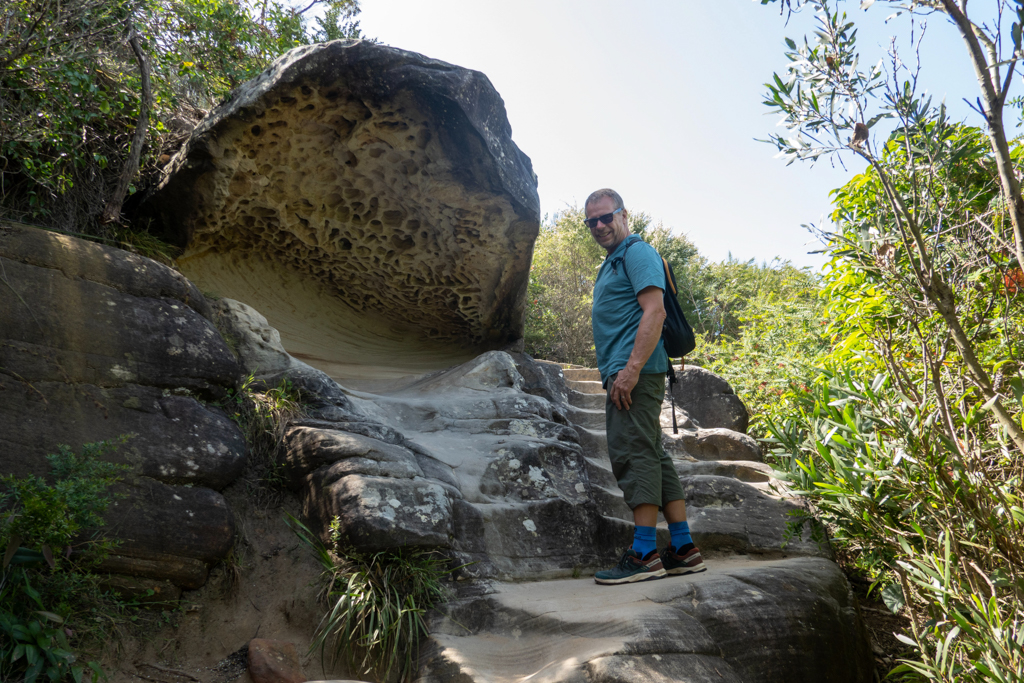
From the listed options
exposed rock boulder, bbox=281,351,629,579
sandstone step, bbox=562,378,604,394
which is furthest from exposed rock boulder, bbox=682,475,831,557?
sandstone step, bbox=562,378,604,394

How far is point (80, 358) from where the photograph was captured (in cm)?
300

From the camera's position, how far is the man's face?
10.9ft

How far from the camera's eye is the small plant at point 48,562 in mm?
2061

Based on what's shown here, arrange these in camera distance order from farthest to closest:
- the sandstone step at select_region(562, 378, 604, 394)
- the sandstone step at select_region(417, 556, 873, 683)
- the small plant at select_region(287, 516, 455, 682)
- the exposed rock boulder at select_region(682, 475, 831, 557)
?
the sandstone step at select_region(562, 378, 604, 394), the exposed rock boulder at select_region(682, 475, 831, 557), the small plant at select_region(287, 516, 455, 682), the sandstone step at select_region(417, 556, 873, 683)

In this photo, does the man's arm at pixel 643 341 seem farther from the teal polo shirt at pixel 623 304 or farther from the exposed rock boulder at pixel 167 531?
the exposed rock boulder at pixel 167 531

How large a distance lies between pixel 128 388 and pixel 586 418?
4.04m

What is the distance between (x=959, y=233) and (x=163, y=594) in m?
3.90

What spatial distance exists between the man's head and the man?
3 cm

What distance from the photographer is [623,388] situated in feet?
9.77

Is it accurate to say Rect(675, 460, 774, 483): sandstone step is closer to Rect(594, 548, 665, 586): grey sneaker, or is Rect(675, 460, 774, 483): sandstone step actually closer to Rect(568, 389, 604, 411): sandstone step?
Rect(568, 389, 604, 411): sandstone step

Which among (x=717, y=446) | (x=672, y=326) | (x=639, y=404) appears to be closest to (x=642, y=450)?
(x=639, y=404)

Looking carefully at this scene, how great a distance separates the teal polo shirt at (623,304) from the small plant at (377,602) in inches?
52.1

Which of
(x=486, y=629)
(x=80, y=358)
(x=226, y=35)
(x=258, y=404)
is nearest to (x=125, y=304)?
(x=80, y=358)

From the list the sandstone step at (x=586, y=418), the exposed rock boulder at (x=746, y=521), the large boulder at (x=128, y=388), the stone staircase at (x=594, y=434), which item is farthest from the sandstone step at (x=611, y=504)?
the large boulder at (x=128, y=388)
